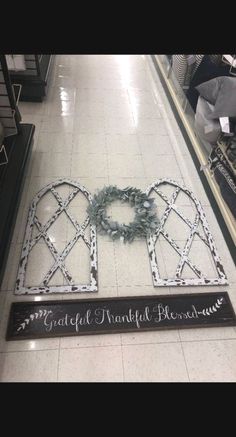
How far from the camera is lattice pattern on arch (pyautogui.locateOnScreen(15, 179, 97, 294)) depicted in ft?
7.67

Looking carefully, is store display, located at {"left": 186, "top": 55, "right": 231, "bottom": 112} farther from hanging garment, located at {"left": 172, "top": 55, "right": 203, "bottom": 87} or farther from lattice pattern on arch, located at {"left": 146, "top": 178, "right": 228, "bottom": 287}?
lattice pattern on arch, located at {"left": 146, "top": 178, "right": 228, "bottom": 287}

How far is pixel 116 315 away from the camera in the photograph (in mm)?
2248

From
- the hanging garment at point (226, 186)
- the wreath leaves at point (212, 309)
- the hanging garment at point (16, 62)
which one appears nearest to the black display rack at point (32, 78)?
the hanging garment at point (16, 62)

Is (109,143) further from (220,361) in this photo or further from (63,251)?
(220,361)

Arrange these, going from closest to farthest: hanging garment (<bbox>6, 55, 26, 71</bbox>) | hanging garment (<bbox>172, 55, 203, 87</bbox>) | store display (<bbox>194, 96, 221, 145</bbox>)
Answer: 1. store display (<bbox>194, 96, 221, 145</bbox>)
2. hanging garment (<bbox>6, 55, 26, 71</bbox>)
3. hanging garment (<bbox>172, 55, 203, 87</bbox>)

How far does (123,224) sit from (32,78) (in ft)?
7.56

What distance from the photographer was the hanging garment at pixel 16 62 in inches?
135

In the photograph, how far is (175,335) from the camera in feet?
7.30

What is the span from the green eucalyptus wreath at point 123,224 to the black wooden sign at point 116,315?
61 cm

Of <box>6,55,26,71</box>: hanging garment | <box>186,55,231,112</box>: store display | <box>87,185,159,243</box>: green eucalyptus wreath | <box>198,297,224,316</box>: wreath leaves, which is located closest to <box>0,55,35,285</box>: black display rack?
<box>87,185,159,243</box>: green eucalyptus wreath

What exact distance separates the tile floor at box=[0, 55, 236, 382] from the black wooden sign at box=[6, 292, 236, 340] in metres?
0.06

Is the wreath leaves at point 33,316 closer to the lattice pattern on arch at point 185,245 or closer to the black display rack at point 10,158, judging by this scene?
the black display rack at point 10,158

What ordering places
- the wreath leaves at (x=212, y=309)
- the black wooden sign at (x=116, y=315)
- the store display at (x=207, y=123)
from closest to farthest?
1. the black wooden sign at (x=116, y=315)
2. the wreath leaves at (x=212, y=309)
3. the store display at (x=207, y=123)

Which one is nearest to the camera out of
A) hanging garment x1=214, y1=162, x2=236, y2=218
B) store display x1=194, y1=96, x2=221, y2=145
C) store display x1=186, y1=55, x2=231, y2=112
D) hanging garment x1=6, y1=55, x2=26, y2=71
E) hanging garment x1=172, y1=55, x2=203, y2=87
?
hanging garment x1=214, y1=162, x2=236, y2=218
